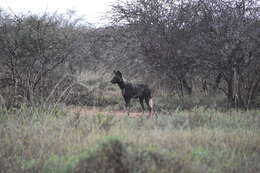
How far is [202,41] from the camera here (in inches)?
516

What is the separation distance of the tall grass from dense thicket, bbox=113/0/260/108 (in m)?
4.21

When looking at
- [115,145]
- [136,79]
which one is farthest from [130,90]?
[115,145]

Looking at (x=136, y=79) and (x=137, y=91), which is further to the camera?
(x=136, y=79)

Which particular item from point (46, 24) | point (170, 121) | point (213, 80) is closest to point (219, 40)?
point (213, 80)

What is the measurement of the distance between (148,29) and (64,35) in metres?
4.12

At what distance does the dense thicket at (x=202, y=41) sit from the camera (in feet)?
40.7

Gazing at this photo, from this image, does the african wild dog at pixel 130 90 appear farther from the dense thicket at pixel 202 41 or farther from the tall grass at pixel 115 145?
the tall grass at pixel 115 145

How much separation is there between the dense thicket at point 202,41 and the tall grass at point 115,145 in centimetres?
421

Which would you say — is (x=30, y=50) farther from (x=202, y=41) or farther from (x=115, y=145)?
(x=115, y=145)

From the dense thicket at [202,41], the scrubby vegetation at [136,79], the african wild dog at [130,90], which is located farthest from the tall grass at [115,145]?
the dense thicket at [202,41]

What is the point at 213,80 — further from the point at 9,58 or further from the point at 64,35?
the point at 9,58

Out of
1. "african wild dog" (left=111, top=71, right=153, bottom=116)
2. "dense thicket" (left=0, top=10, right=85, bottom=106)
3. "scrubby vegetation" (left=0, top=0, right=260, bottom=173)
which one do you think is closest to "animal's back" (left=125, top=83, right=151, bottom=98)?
"african wild dog" (left=111, top=71, right=153, bottom=116)

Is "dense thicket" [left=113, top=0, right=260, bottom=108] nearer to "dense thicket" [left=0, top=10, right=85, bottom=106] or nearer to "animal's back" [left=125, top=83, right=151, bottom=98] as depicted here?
"animal's back" [left=125, top=83, right=151, bottom=98]

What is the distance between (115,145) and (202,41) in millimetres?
9021
